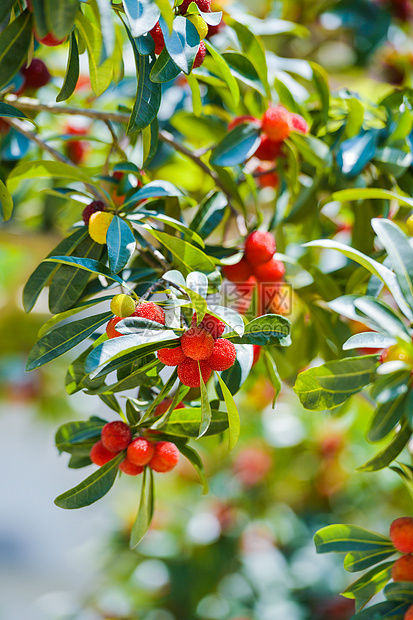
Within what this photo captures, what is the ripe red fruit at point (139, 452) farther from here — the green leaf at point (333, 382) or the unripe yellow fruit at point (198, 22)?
the unripe yellow fruit at point (198, 22)

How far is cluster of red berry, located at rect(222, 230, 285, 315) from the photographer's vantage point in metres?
0.74

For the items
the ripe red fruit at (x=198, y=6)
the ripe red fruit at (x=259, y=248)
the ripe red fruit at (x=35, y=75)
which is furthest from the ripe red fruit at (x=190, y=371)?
the ripe red fruit at (x=35, y=75)

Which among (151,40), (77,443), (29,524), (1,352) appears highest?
(151,40)

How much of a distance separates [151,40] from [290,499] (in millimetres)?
1676

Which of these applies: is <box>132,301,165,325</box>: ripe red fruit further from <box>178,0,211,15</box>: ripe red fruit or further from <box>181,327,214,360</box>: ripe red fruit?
<box>178,0,211,15</box>: ripe red fruit

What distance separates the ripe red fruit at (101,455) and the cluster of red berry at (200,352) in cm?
17

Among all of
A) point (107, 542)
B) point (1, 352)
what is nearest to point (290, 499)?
point (107, 542)

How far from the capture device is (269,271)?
0.76m

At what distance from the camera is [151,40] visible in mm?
549

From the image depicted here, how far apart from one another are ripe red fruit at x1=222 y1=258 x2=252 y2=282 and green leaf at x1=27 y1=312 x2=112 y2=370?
0.23 meters

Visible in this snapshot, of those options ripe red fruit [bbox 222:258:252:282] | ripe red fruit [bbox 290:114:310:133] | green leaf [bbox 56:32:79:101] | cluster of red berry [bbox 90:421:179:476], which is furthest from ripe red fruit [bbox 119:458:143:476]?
ripe red fruit [bbox 290:114:310:133]

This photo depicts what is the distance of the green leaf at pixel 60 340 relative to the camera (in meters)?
0.56

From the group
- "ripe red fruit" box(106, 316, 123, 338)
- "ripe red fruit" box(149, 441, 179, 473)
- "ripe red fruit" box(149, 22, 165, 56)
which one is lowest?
"ripe red fruit" box(149, 441, 179, 473)

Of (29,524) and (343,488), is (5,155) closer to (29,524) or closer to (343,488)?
(343,488)
